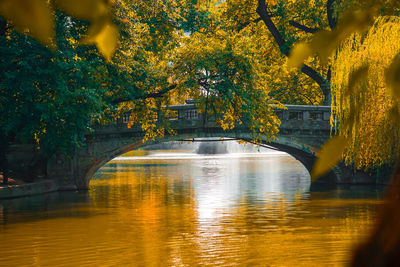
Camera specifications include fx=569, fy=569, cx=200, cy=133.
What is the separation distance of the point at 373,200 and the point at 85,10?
55.3 feet

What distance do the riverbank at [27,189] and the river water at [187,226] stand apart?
0.34 meters

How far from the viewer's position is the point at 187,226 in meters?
12.6

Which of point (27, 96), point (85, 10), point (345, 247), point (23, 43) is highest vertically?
point (23, 43)

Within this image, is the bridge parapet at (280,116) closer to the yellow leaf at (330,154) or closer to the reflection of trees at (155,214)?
the reflection of trees at (155,214)

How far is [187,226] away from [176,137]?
8.80 m

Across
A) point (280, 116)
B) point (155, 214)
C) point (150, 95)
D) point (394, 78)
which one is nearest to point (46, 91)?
point (150, 95)

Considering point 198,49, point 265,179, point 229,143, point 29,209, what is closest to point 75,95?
point 29,209

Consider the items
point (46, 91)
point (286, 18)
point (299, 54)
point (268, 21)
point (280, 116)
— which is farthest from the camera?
Answer: point (286, 18)

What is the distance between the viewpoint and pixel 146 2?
769 inches

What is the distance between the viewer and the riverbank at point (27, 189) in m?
17.1

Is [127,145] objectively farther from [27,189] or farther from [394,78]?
[394,78]

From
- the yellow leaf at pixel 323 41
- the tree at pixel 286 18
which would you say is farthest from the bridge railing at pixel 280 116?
the yellow leaf at pixel 323 41

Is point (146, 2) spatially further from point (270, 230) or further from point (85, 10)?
point (85, 10)

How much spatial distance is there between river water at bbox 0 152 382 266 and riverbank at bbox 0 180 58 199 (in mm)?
336
